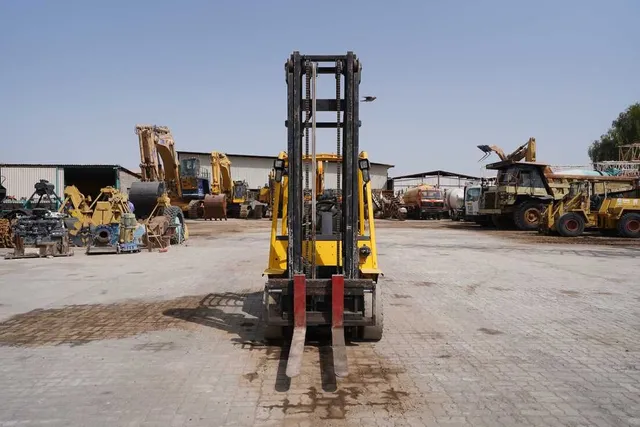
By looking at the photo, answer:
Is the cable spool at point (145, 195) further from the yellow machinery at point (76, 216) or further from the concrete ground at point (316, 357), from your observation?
the concrete ground at point (316, 357)

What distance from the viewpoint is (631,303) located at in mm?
8328

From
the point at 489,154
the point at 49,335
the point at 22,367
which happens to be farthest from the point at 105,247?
the point at 489,154

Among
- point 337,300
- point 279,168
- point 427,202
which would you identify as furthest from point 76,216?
point 427,202

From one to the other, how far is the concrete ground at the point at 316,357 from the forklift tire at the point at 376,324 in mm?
154

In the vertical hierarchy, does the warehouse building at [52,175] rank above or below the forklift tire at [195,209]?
above

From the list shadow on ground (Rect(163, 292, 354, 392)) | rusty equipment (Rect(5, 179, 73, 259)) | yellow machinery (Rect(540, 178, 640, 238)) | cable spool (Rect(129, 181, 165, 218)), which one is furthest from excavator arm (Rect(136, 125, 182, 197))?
yellow machinery (Rect(540, 178, 640, 238))

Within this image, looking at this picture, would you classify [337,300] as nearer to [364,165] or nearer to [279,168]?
[364,165]

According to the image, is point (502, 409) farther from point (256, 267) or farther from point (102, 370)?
point (256, 267)

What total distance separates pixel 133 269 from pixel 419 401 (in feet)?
31.0

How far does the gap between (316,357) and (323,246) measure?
129 cm

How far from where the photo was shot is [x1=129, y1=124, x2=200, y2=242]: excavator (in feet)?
63.2

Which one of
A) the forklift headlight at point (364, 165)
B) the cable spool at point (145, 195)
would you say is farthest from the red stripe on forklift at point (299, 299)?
the cable spool at point (145, 195)

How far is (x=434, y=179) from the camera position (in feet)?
203

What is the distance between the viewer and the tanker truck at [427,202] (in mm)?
Answer: 39750
